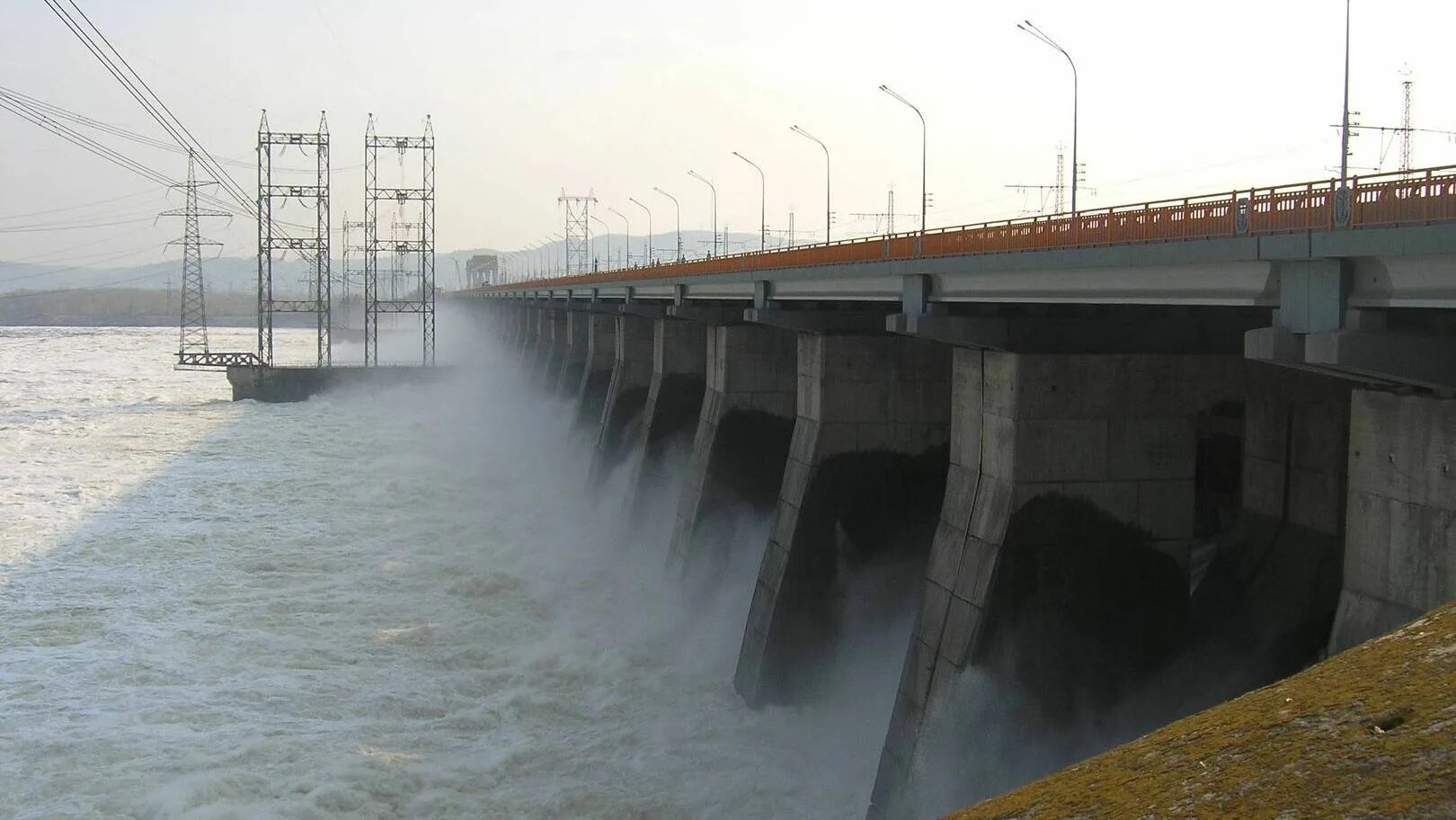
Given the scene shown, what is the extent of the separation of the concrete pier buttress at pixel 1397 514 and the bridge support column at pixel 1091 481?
5.23m

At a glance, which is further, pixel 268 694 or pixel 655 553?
pixel 655 553

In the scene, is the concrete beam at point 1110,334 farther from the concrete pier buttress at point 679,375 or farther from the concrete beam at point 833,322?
the concrete pier buttress at point 679,375

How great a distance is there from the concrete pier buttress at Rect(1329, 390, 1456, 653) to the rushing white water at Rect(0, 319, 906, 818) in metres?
10.5

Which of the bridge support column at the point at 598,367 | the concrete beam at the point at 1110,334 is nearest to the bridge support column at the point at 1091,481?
the concrete beam at the point at 1110,334

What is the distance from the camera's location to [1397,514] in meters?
14.3

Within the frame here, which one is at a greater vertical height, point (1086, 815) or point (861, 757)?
point (1086, 815)

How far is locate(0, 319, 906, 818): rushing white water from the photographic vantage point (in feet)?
74.1

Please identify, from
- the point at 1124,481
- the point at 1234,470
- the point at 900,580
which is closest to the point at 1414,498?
the point at 1124,481

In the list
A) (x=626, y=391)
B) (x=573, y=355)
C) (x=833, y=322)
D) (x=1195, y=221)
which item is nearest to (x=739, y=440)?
(x=833, y=322)

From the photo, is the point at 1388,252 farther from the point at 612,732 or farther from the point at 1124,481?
the point at 612,732

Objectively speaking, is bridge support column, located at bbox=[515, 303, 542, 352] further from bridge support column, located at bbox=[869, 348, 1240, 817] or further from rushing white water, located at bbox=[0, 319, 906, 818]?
bridge support column, located at bbox=[869, 348, 1240, 817]

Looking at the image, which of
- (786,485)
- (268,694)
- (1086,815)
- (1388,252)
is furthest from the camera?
(786,485)

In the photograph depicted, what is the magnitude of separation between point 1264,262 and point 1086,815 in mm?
8328

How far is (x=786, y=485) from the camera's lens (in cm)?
2928
